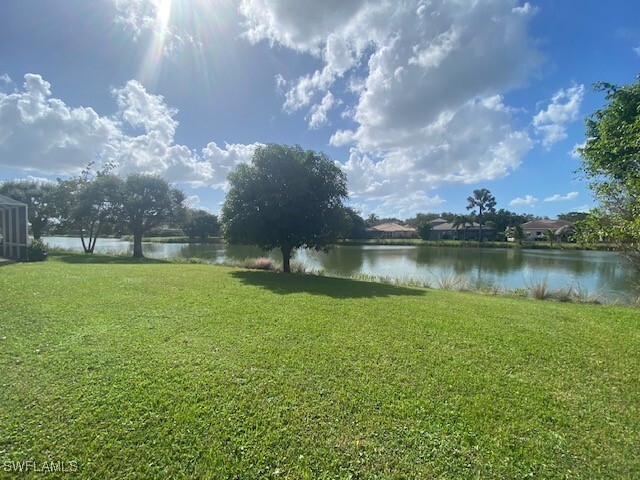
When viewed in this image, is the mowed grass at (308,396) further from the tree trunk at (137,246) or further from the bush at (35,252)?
the tree trunk at (137,246)

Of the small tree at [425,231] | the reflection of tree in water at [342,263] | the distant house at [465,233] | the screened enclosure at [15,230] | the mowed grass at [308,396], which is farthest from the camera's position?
the distant house at [465,233]

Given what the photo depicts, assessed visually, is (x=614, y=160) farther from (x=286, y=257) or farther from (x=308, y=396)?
(x=286, y=257)

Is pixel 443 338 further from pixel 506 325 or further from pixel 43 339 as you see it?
pixel 43 339

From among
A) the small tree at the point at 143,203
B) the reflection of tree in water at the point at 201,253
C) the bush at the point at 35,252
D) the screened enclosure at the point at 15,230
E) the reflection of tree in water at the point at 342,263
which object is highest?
the small tree at the point at 143,203

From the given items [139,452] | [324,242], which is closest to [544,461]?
[139,452]

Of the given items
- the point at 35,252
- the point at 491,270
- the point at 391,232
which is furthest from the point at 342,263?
the point at 391,232

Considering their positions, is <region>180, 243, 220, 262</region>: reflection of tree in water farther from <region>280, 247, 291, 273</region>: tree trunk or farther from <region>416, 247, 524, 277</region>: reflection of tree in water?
<region>416, 247, 524, 277</region>: reflection of tree in water

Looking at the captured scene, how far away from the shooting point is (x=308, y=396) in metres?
3.10

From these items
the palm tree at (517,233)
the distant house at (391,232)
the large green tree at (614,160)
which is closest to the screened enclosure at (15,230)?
the large green tree at (614,160)

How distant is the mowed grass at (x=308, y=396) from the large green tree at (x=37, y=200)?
938 inches

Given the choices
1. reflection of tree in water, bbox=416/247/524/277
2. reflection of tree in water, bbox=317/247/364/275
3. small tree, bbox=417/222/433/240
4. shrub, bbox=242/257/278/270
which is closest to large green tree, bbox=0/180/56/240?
shrub, bbox=242/257/278/270

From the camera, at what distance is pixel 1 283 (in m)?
7.61

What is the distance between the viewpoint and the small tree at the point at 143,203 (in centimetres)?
2155

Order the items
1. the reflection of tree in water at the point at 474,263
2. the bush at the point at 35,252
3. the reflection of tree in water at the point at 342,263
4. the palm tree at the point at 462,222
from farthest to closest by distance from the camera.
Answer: the palm tree at the point at 462,222
the reflection of tree in water at the point at 474,263
the reflection of tree in water at the point at 342,263
the bush at the point at 35,252
